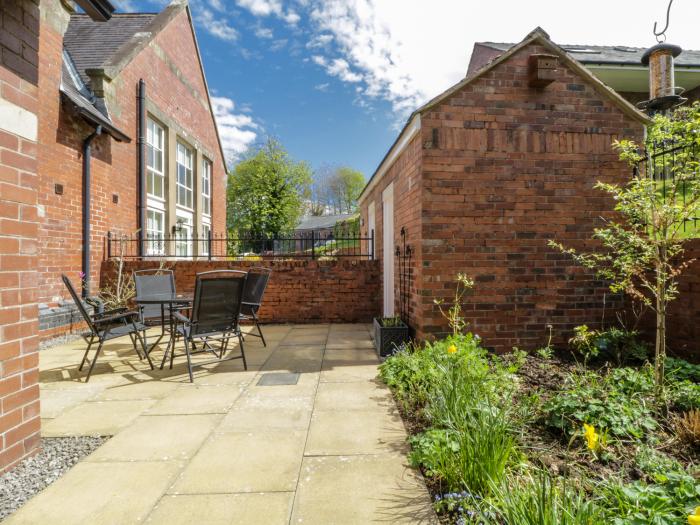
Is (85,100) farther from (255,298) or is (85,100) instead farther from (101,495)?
(101,495)

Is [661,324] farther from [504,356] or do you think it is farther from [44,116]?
[44,116]

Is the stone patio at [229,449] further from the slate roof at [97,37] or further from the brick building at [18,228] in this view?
the slate roof at [97,37]

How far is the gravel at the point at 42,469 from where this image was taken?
1.95 m

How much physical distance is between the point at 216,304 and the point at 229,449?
2.02 metres

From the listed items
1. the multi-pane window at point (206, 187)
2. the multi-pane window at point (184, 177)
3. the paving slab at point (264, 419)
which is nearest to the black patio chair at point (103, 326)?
the paving slab at point (264, 419)

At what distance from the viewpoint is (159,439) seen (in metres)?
2.58

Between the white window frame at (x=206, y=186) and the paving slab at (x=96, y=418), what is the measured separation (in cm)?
1030

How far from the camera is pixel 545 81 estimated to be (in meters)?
4.20

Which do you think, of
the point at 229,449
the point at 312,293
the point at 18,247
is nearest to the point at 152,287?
the point at 312,293

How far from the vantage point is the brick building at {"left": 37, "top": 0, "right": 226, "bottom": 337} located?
5859 millimetres

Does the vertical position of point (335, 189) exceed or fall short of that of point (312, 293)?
it exceeds it

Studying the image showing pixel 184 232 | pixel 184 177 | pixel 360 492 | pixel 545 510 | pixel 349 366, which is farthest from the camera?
pixel 184 177

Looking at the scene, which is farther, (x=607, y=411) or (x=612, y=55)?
(x=612, y=55)

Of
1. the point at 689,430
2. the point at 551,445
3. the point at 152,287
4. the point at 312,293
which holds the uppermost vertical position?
the point at 152,287
